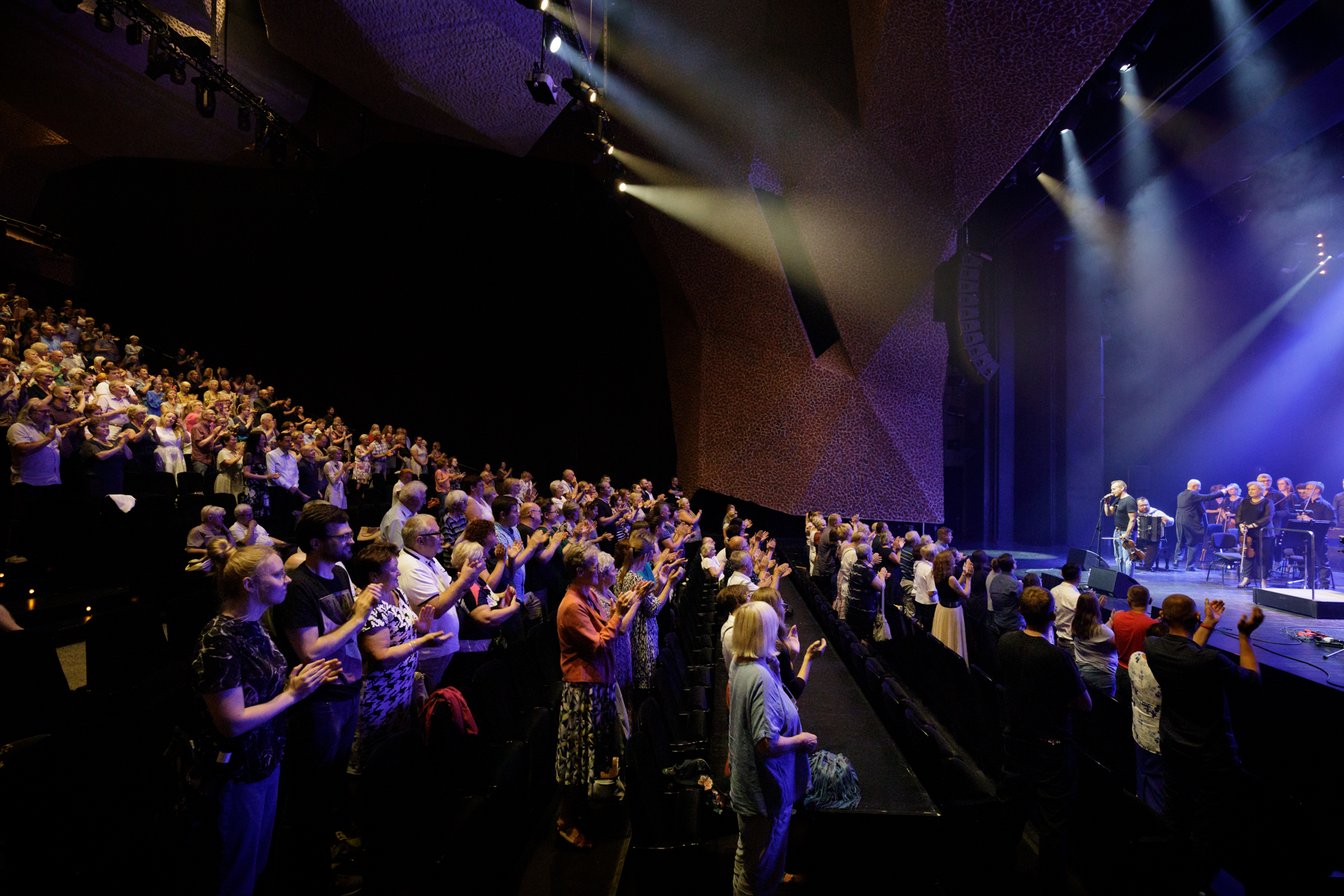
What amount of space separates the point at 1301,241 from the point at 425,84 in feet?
43.7

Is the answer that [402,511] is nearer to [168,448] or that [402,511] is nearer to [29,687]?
[29,687]

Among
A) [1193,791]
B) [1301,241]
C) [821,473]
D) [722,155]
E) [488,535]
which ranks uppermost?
[722,155]

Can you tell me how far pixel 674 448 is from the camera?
1501cm

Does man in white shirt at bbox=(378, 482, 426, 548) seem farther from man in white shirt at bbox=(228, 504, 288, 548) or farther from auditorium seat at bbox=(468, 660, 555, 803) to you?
auditorium seat at bbox=(468, 660, 555, 803)

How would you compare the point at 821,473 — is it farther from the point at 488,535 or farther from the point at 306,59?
the point at 306,59

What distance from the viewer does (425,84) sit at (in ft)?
30.3

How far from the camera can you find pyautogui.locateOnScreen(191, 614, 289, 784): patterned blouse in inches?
73.6

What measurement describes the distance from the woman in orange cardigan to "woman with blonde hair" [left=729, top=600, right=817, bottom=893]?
0.82 meters

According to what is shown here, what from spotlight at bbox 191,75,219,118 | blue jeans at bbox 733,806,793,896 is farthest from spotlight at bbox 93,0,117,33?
blue jeans at bbox 733,806,793,896

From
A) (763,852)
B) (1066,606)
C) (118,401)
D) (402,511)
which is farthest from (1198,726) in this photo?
(118,401)

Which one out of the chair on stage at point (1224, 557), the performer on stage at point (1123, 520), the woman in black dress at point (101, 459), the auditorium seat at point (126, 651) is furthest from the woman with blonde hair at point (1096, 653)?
the woman in black dress at point (101, 459)

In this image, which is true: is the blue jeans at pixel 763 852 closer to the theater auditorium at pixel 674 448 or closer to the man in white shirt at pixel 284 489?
the theater auditorium at pixel 674 448

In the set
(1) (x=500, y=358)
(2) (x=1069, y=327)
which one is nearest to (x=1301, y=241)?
(2) (x=1069, y=327)

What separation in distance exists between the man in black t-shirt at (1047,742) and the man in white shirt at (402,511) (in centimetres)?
318
